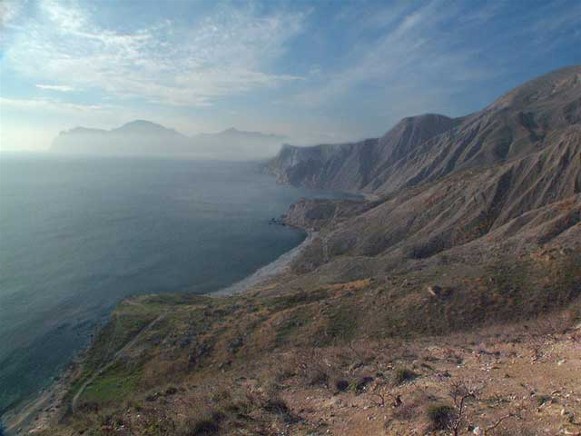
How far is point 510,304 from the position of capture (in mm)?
40094

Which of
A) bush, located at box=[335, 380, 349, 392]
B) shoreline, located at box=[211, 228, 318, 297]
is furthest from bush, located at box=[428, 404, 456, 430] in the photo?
shoreline, located at box=[211, 228, 318, 297]

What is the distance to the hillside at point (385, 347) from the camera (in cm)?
1856

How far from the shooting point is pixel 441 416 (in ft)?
52.7

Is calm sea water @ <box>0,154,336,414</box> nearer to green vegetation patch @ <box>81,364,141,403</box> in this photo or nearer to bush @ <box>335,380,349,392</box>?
green vegetation patch @ <box>81,364,141,403</box>

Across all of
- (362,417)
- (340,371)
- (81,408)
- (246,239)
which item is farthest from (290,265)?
(362,417)

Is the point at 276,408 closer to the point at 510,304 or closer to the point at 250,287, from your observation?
the point at 510,304

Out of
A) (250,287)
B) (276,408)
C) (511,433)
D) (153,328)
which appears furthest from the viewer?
(250,287)

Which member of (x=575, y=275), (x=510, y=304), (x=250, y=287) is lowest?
(x=250, y=287)

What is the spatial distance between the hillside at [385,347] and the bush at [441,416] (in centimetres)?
5

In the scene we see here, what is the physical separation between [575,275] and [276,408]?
113 feet

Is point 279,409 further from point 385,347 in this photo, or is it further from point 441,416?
point 385,347

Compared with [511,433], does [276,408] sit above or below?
below

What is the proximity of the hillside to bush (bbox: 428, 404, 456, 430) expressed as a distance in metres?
0.05

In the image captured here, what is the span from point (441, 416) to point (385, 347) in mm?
16588
